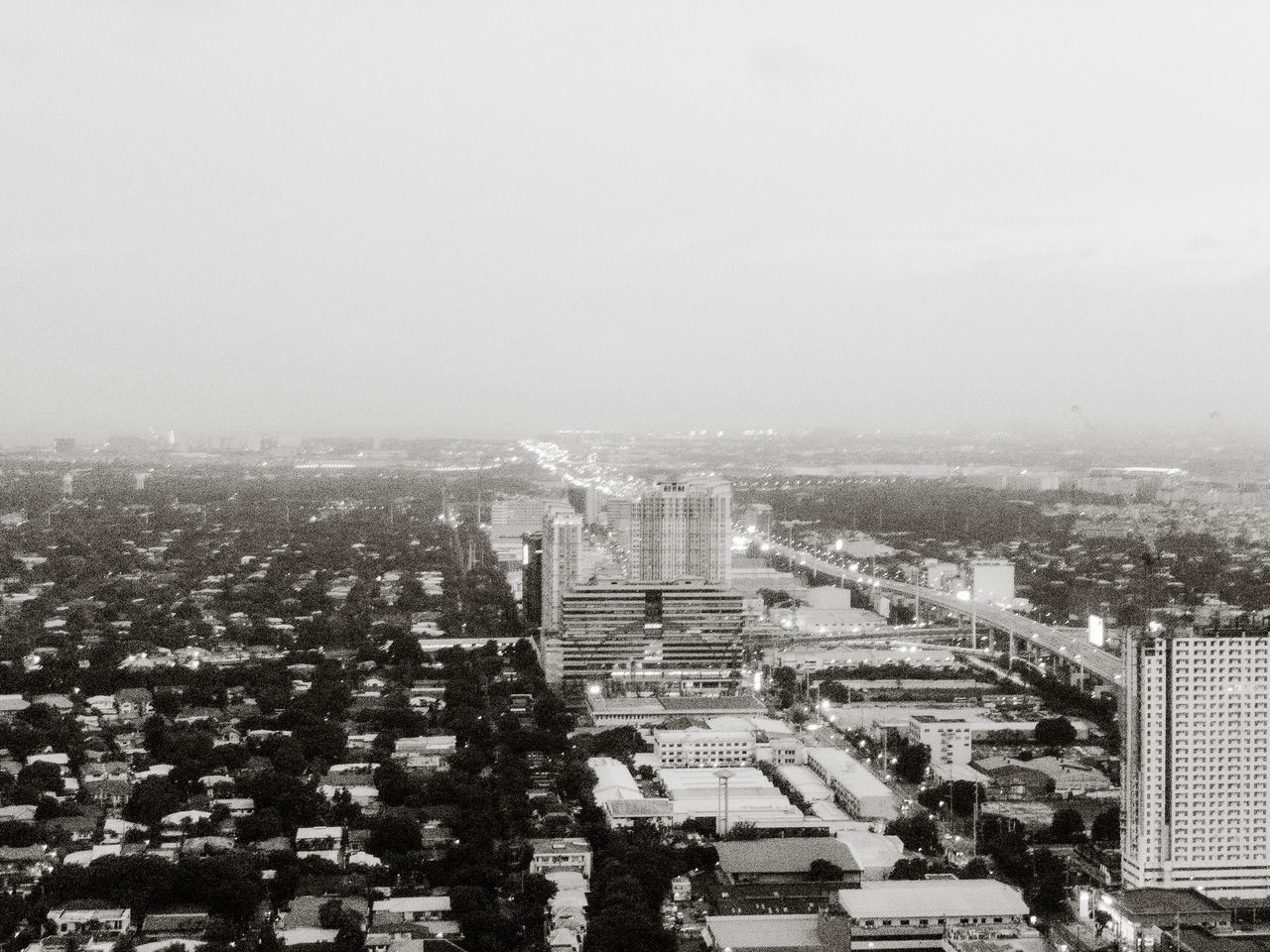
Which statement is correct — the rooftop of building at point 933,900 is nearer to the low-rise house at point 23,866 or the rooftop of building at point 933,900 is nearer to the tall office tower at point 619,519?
the low-rise house at point 23,866

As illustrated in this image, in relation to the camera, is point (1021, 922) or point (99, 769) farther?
point (99, 769)

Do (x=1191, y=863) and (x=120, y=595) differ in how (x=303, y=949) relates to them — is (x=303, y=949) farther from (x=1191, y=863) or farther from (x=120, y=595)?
(x=120, y=595)

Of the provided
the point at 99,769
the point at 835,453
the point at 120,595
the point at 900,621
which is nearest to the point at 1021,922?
the point at 99,769

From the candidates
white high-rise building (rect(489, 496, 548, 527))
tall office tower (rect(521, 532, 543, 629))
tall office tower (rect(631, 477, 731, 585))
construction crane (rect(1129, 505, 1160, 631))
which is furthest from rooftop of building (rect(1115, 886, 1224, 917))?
white high-rise building (rect(489, 496, 548, 527))

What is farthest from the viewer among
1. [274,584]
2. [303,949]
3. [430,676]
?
[274,584]

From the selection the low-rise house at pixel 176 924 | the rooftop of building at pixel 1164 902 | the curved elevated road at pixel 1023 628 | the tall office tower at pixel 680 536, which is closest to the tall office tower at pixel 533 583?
the tall office tower at pixel 680 536

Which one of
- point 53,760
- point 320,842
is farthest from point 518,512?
point 320,842

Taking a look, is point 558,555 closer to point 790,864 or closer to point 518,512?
point 790,864
